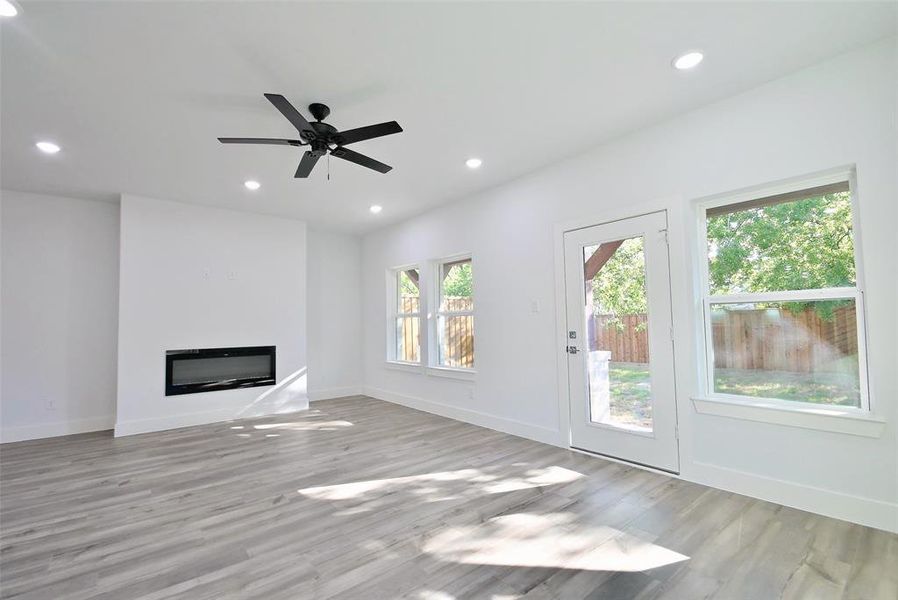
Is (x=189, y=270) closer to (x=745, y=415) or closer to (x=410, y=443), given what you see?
(x=410, y=443)

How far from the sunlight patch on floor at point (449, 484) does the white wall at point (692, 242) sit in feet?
2.58

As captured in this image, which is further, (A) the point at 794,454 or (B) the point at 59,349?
(B) the point at 59,349

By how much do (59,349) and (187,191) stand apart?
246 cm

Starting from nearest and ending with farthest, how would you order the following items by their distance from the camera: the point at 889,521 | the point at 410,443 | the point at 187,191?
the point at 889,521 → the point at 410,443 → the point at 187,191

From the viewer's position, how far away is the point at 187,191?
4.78 m

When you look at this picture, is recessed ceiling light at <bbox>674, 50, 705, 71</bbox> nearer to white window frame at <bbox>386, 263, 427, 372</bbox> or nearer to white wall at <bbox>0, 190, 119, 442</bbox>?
white window frame at <bbox>386, 263, 427, 372</bbox>

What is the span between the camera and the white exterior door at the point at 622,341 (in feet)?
10.6

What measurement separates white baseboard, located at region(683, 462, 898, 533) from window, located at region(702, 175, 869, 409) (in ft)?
1.72

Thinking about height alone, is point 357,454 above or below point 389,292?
below

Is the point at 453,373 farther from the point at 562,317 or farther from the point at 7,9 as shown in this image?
the point at 7,9

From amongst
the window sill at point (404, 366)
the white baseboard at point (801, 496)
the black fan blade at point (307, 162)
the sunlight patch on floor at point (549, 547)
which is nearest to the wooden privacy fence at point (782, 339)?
the white baseboard at point (801, 496)

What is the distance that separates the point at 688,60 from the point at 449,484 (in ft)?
10.7

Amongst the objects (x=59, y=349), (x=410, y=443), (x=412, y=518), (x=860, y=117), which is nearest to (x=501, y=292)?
(x=410, y=443)

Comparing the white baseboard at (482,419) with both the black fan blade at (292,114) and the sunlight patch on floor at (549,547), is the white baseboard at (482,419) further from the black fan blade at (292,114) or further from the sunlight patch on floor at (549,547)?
the black fan blade at (292,114)
